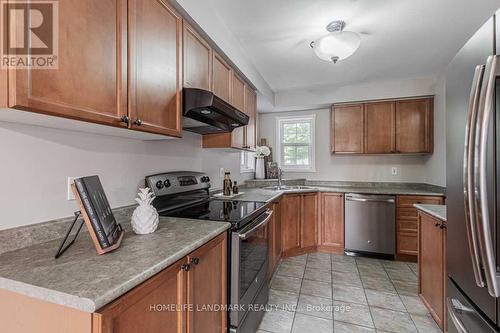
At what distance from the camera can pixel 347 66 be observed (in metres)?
2.88

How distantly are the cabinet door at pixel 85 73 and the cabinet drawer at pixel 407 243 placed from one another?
346cm

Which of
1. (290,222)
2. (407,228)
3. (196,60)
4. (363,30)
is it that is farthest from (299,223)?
(196,60)

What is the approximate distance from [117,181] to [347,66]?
2843mm

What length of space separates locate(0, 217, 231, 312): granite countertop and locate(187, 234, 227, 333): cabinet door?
0.10m

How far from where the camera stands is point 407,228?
9.94 ft

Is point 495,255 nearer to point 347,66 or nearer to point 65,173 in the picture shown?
point 65,173

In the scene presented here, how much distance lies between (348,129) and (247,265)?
2.84 metres

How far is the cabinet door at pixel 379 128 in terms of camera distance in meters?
3.37

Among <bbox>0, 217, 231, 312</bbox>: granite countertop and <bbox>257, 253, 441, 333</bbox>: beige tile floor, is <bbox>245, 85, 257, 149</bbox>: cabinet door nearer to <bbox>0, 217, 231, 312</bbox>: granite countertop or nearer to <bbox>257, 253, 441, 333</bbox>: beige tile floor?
<bbox>257, 253, 441, 333</bbox>: beige tile floor

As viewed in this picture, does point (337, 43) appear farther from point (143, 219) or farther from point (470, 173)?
point (143, 219)

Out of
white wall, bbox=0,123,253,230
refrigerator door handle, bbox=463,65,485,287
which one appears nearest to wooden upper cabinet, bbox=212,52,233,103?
white wall, bbox=0,123,253,230

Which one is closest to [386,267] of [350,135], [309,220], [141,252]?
[309,220]

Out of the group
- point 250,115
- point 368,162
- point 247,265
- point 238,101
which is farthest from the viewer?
point 368,162

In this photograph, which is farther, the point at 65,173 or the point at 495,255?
the point at 65,173
